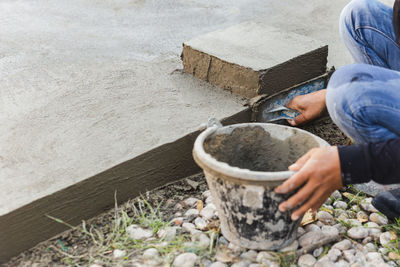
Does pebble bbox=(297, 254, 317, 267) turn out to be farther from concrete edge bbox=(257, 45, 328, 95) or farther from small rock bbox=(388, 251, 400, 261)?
concrete edge bbox=(257, 45, 328, 95)

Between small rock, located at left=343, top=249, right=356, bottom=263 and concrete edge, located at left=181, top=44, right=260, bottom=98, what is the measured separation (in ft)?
3.13

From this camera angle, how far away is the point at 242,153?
2.09 meters

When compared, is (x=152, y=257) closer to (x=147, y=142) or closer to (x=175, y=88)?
(x=147, y=142)

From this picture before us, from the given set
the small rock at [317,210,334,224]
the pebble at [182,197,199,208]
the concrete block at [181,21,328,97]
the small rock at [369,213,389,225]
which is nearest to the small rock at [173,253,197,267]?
the pebble at [182,197,199,208]

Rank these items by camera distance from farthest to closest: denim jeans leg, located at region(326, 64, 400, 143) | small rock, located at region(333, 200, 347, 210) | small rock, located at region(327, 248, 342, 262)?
small rock, located at region(333, 200, 347, 210)
small rock, located at region(327, 248, 342, 262)
denim jeans leg, located at region(326, 64, 400, 143)

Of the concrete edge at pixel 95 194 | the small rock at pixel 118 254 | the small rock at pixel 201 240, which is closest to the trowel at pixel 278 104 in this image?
the concrete edge at pixel 95 194

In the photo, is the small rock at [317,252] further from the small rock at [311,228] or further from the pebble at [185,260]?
the pebble at [185,260]

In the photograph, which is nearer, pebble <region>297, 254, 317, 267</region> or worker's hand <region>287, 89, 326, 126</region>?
pebble <region>297, 254, 317, 267</region>

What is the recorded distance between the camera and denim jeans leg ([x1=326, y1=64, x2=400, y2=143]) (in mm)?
1785

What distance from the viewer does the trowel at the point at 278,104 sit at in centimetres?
251

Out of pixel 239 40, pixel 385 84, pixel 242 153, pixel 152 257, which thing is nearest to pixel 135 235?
pixel 152 257

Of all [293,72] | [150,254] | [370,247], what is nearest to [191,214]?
[150,254]

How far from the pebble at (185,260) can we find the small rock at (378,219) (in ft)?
2.81

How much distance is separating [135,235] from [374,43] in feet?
4.71
